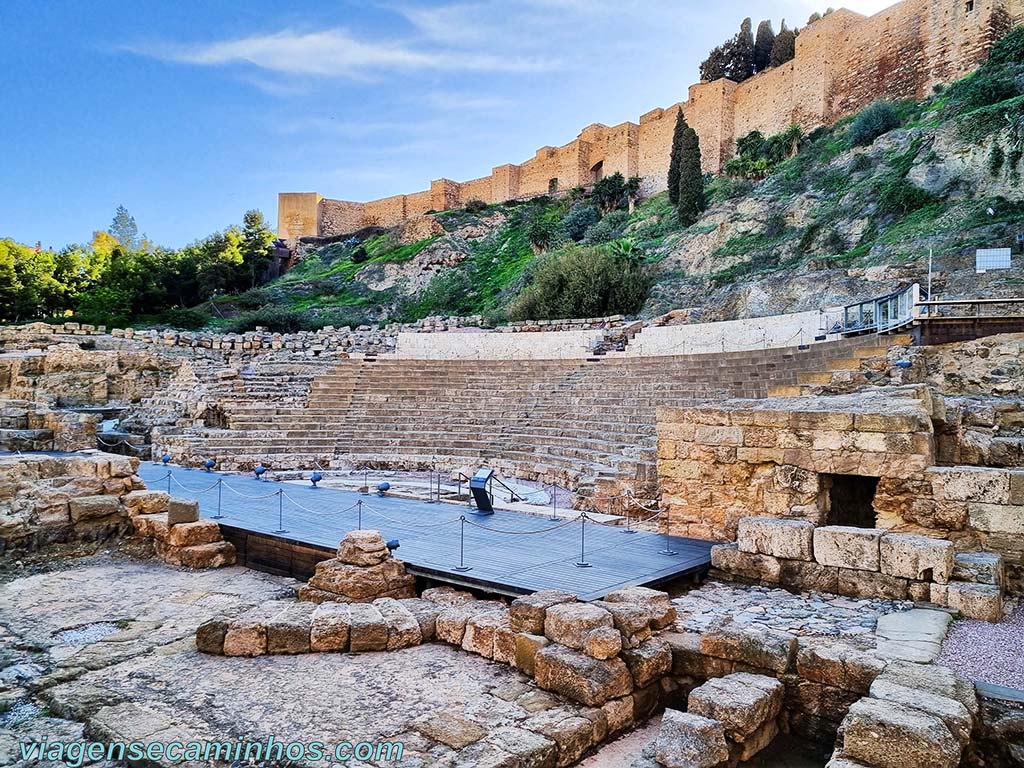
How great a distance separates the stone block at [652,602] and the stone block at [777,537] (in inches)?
50.8

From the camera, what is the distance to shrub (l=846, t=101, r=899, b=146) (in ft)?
90.4

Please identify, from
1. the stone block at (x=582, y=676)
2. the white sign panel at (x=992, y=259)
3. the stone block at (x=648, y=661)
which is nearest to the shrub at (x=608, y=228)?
the white sign panel at (x=992, y=259)

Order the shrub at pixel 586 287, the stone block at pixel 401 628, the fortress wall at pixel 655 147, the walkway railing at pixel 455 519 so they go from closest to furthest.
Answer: the stone block at pixel 401 628, the walkway railing at pixel 455 519, the shrub at pixel 586 287, the fortress wall at pixel 655 147

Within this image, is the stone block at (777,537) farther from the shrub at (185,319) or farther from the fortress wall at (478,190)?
the fortress wall at (478,190)

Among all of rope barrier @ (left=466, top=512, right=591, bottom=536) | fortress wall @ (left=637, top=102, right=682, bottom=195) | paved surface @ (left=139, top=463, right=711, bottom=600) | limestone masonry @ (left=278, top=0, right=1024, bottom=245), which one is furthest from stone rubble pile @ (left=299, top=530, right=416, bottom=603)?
fortress wall @ (left=637, top=102, right=682, bottom=195)

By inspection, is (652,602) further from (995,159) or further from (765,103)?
(765,103)

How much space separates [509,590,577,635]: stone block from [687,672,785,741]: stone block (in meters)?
1.24

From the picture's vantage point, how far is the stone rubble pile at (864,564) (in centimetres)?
481

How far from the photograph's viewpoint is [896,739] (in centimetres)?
304

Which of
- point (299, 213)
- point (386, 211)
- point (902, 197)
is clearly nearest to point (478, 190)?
point (386, 211)

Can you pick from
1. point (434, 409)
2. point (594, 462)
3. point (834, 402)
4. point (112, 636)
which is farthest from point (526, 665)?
point (434, 409)

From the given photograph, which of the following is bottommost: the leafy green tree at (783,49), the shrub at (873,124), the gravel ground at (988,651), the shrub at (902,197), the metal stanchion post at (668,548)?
the metal stanchion post at (668,548)

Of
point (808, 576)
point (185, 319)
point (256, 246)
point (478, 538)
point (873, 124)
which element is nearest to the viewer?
point (808, 576)

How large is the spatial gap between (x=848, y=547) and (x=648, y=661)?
2.19 m
